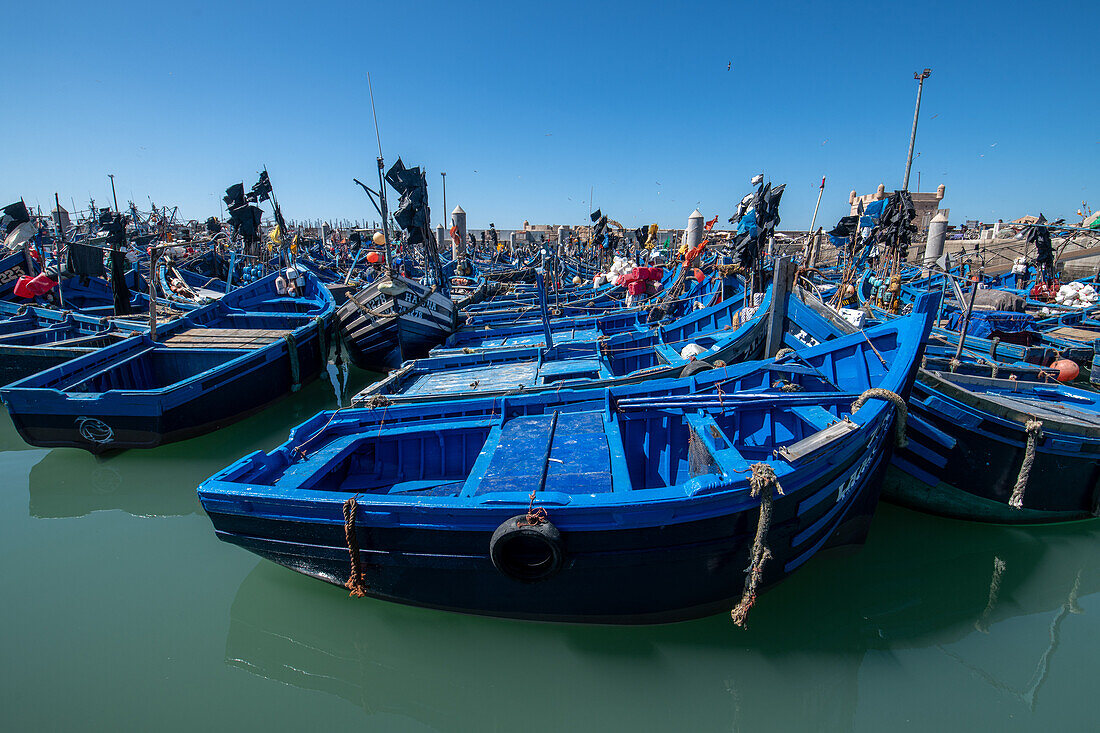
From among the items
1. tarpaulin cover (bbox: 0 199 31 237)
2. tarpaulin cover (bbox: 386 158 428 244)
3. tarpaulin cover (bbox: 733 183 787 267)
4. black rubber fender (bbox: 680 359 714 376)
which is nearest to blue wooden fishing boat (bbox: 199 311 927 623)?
black rubber fender (bbox: 680 359 714 376)

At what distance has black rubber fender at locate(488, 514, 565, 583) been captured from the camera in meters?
4.10

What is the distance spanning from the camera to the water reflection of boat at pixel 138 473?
A: 7.56 m

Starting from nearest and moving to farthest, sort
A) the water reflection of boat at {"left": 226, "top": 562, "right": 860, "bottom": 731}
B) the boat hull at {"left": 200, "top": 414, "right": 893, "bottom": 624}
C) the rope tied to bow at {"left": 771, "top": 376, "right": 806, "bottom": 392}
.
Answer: the boat hull at {"left": 200, "top": 414, "right": 893, "bottom": 624}
the water reflection of boat at {"left": 226, "top": 562, "right": 860, "bottom": 731}
the rope tied to bow at {"left": 771, "top": 376, "right": 806, "bottom": 392}

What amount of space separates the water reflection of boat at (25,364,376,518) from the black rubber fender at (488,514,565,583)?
5.96 metres

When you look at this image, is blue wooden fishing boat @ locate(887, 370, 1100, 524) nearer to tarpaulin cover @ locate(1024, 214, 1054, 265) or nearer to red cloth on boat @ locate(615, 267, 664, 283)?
red cloth on boat @ locate(615, 267, 664, 283)

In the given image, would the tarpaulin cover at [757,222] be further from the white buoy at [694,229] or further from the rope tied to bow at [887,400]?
the white buoy at [694,229]

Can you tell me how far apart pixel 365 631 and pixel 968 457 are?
7.85 m

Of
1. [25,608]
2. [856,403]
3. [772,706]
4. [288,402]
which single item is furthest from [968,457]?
[288,402]

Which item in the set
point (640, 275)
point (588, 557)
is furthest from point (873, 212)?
point (588, 557)

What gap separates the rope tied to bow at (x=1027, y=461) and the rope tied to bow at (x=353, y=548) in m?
7.95

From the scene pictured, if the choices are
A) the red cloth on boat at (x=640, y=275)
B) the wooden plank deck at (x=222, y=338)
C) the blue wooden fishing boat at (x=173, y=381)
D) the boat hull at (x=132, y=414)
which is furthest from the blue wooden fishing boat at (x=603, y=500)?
the red cloth on boat at (x=640, y=275)

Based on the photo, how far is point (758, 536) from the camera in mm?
4191

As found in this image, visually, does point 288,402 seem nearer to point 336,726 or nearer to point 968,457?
point 336,726

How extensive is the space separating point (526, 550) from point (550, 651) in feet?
4.69
